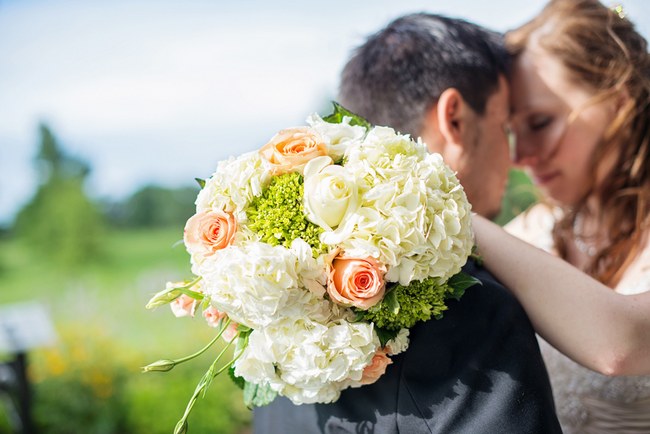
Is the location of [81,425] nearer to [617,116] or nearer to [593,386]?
[593,386]

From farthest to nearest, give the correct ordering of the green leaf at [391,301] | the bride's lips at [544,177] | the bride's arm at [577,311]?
the bride's lips at [544,177], the bride's arm at [577,311], the green leaf at [391,301]

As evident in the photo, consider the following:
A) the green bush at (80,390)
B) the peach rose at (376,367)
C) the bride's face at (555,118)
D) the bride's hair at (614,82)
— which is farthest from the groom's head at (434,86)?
the green bush at (80,390)

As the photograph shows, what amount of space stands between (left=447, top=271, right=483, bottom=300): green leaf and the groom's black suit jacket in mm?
97

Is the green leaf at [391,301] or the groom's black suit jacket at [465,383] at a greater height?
the green leaf at [391,301]

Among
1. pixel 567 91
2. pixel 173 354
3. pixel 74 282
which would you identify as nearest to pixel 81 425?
pixel 173 354

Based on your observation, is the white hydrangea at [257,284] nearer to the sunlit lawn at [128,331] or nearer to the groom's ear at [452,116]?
the groom's ear at [452,116]

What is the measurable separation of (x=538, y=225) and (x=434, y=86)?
4.57 ft

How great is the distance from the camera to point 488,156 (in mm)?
2143

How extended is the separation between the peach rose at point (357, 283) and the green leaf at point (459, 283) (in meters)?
0.19

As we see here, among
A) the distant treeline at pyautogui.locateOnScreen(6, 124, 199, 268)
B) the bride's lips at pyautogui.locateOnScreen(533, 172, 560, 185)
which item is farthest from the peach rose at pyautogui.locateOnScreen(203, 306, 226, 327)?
the distant treeline at pyautogui.locateOnScreen(6, 124, 199, 268)

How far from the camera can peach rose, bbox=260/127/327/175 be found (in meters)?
1.35

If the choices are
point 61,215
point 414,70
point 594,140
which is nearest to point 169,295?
point 414,70

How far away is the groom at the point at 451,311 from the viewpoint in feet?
4.65

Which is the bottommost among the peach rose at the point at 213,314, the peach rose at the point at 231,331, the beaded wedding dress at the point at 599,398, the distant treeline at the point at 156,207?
the distant treeline at the point at 156,207
